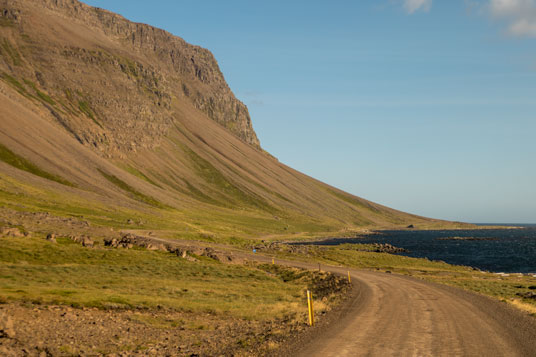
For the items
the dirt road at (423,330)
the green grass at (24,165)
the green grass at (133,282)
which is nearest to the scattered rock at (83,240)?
the green grass at (133,282)

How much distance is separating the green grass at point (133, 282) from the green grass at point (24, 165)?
10245cm

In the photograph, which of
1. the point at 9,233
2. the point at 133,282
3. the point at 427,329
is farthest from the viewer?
the point at 9,233

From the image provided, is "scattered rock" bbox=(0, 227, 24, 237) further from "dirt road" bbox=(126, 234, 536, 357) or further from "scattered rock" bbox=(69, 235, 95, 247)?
"dirt road" bbox=(126, 234, 536, 357)

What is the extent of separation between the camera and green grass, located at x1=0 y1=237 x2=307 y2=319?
96.9 ft

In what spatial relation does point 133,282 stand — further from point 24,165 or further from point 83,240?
point 24,165

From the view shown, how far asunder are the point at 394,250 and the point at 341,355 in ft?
411

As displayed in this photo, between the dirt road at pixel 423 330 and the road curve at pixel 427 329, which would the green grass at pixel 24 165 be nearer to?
the road curve at pixel 427 329

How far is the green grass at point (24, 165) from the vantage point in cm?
14825

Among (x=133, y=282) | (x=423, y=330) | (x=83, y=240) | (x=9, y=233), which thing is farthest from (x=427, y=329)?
(x=9, y=233)

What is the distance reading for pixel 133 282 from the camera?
39.2 m

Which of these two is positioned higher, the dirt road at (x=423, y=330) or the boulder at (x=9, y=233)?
the boulder at (x=9, y=233)

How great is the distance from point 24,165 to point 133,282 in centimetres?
13536

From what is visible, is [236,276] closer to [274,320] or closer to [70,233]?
[274,320]

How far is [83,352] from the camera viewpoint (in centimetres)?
1858
